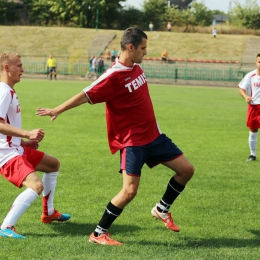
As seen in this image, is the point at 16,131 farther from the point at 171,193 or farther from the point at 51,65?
the point at 51,65

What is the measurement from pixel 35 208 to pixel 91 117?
12.3 meters

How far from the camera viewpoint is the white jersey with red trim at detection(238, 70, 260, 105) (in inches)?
484

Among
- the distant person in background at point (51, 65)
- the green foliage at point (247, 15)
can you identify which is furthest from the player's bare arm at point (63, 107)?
the green foliage at point (247, 15)

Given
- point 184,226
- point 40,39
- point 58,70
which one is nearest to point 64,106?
point 184,226

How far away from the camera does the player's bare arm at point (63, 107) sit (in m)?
5.87

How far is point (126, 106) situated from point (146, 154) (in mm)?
568

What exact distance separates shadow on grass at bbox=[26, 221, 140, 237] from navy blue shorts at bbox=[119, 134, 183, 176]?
0.78m

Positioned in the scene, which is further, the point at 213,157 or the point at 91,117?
the point at 91,117

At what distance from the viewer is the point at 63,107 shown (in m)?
5.89

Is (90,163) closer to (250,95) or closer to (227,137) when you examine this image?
(250,95)

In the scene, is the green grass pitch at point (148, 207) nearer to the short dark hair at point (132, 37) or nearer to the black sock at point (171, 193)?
the black sock at point (171, 193)

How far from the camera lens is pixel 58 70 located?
177 ft

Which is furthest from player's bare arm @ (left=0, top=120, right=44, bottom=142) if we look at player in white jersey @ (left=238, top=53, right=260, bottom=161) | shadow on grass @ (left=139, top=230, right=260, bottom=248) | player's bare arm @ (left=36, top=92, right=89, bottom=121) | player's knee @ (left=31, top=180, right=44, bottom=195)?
player in white jersey @ (left=238, top=53, right=260, bottom=161)

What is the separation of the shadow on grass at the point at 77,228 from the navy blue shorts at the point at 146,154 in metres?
0.78
